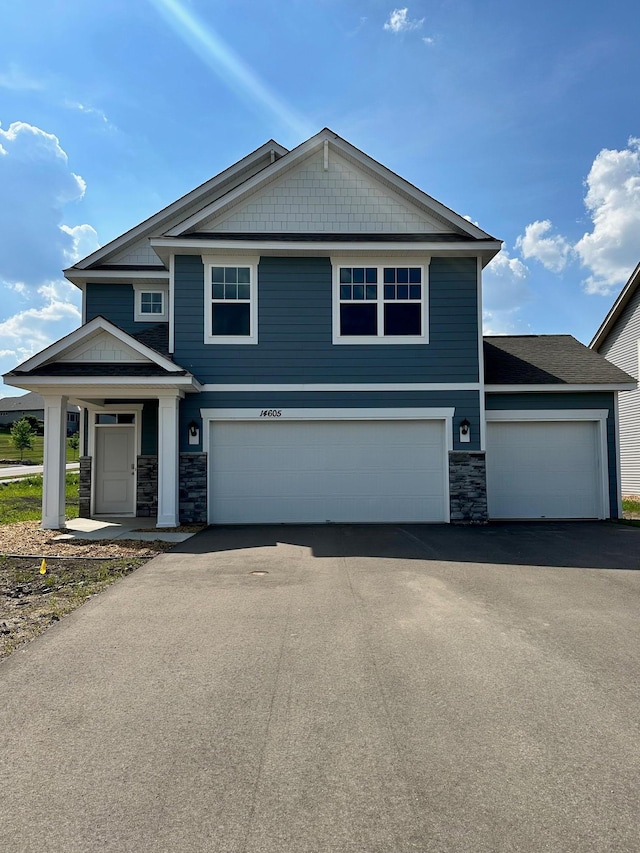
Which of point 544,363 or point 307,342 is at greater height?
point 307,342

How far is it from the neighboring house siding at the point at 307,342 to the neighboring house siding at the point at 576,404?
111 cm

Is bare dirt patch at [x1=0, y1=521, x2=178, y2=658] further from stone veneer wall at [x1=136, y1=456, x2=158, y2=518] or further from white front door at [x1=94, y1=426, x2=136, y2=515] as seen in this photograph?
stone veneer wall at [x1=136, y1=456, x2=158, y2=518]

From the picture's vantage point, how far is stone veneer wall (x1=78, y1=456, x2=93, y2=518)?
43.7ft

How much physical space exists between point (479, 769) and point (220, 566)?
5.61 m

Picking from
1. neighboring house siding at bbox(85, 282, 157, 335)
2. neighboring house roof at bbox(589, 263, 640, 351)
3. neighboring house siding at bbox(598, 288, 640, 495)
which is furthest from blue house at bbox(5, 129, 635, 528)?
neighboring house roof at bbox(589, 263, 640, 351)

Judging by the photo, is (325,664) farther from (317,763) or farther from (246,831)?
(246,831)

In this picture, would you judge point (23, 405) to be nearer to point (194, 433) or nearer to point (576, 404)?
point (194, 433)

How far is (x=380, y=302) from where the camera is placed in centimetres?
1248

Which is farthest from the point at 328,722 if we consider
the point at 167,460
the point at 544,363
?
the point at 544,363

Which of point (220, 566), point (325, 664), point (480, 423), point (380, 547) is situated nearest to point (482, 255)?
point (480, 423)

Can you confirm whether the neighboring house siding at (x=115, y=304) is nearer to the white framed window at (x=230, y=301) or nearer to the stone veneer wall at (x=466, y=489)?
the white framed window at (x=230, y=301)

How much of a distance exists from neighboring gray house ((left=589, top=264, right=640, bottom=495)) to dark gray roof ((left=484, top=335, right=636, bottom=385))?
5.30 meters

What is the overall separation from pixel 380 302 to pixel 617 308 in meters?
12.5

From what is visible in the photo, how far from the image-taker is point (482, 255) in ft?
41.2
